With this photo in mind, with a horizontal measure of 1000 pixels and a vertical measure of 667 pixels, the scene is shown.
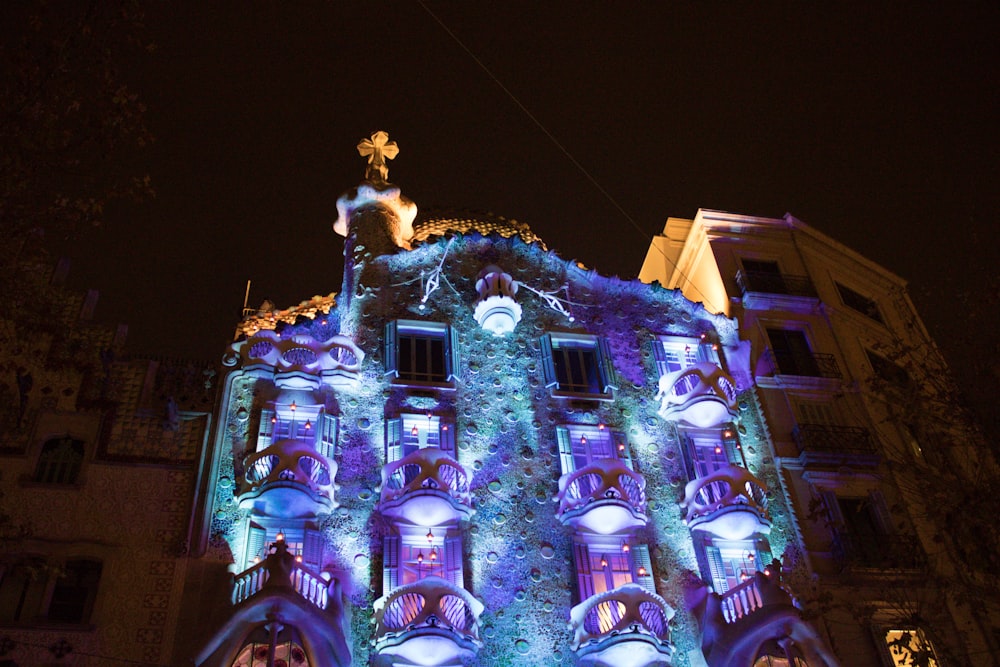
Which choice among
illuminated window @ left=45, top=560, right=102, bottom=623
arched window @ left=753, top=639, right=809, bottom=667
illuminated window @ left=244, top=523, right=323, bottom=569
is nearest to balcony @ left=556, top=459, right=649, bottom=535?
arched window @ left=753, top=639, right=809, bottom=667

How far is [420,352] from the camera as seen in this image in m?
23.6

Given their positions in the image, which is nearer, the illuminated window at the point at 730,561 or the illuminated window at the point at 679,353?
the illuminated window at the point at 730,561

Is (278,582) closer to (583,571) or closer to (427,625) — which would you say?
(427,625)

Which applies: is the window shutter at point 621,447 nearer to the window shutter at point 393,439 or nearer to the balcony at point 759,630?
the balcony at point 759,630

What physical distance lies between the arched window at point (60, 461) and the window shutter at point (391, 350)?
7.00 m

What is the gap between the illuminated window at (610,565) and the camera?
20047 millimetres

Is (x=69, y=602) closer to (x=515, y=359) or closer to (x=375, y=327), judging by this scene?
(x=375, y=327)

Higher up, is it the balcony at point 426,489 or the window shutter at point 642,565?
the balcony at point 426,489

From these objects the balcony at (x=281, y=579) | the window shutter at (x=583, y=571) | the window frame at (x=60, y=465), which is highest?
the window frame at (x=60, y=465)

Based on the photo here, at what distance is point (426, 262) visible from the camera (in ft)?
83.3

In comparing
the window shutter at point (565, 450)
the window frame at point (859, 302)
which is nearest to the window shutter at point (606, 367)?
the window shutter at point (565, 450)

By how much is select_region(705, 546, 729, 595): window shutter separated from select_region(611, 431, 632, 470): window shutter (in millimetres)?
2698

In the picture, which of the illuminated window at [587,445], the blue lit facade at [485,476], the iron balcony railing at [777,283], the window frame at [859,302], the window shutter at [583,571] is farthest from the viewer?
A: the window frame at [859,302]

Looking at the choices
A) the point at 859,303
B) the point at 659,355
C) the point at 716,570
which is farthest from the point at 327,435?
the point at 859,303
